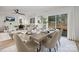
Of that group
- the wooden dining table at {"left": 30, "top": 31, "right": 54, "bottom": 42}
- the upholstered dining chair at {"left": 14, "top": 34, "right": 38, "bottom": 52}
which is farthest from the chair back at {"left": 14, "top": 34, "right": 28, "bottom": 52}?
the wooden dining table at {"left": 30, "top": 31, "right": 54, "bottom": 42}

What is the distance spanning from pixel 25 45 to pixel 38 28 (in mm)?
407

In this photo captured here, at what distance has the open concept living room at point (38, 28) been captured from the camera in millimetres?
1701

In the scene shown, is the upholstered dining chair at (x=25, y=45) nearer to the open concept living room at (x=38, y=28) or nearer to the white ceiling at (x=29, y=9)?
the open concept living room at (x=38, y=28)

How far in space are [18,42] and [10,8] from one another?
2.11 ft

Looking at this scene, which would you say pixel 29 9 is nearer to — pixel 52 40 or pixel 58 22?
pixel 58 22

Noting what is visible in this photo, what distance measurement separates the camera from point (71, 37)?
1735mm

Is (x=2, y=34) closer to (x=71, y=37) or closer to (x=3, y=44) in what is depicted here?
(x=3, y=44)

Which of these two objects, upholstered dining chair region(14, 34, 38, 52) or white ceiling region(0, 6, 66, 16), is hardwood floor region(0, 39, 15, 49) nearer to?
upholstered dining chair region(14, 34, 38, 52)

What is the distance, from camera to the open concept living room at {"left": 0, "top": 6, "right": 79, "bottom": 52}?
1701 millimetres

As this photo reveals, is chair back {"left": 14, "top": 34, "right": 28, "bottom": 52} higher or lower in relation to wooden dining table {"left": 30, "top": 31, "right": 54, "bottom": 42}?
lower

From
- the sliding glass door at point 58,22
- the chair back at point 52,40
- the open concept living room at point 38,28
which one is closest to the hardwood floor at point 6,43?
the open concept living room at point 38,28

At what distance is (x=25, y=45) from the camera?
173cm
